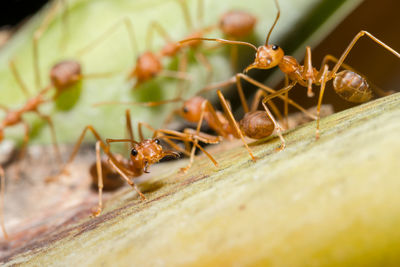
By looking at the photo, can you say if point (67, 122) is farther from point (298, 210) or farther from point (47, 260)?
point (298, 210)

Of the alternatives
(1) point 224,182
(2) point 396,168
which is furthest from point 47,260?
(2) point 396,168

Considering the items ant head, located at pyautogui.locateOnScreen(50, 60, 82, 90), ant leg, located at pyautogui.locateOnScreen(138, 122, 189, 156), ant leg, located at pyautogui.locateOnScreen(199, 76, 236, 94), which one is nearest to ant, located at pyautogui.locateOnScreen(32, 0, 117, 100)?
ant head, located at pyautogui.locateOnScreen(50, 60, 82, 90)

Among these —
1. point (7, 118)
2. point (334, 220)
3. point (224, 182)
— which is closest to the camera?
point (334, 220)

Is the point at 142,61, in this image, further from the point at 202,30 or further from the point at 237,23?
the point at 237,23

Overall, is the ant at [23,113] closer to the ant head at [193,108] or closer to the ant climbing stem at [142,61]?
the ant climbing stem at [142,61]

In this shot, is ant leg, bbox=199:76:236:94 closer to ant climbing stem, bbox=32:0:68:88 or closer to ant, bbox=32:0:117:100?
ant, bbox=32:0:117:100

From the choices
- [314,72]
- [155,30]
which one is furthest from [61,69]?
[314,72]

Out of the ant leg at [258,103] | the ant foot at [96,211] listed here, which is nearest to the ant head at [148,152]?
the ant foot at [96,211]
